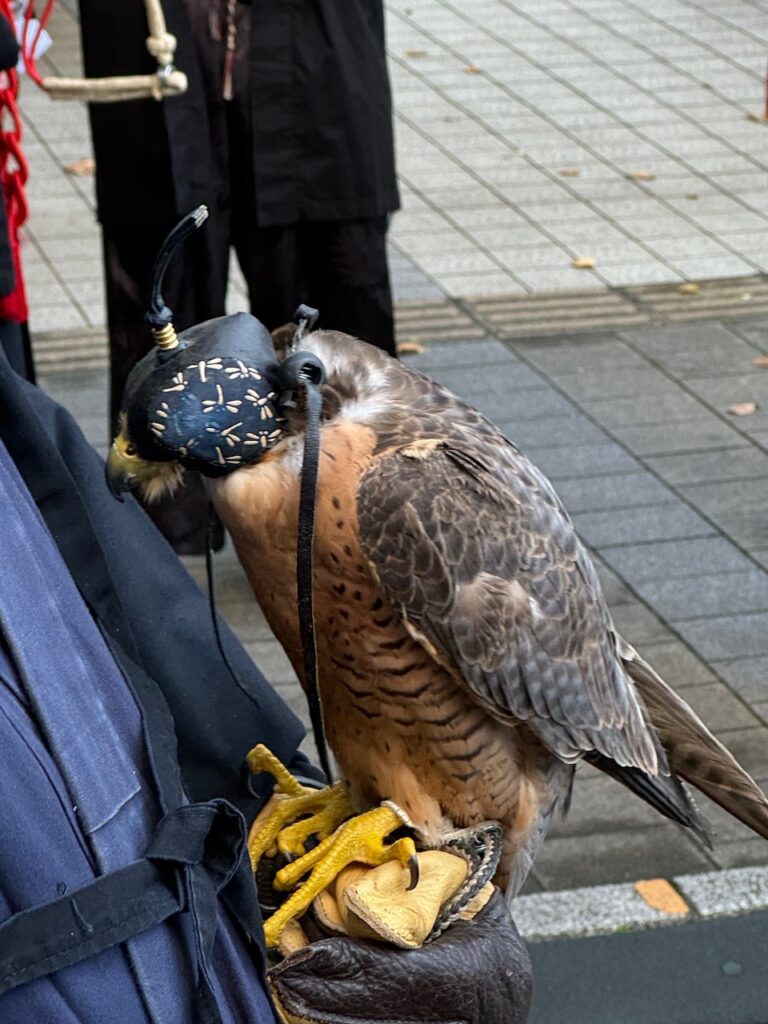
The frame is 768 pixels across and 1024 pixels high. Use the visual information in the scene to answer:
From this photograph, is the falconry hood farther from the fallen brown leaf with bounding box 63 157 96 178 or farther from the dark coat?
the fallen brown leaf with bounding box 63 157 96 178

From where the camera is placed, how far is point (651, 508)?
5.15 metres

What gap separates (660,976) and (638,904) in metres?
0.21

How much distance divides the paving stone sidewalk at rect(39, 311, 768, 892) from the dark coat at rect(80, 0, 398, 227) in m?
1.12

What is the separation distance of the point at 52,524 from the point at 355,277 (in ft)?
9.64

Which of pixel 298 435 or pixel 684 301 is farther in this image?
pixel 684 301

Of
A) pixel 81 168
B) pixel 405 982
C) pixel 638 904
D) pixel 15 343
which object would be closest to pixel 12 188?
pixel 15 343

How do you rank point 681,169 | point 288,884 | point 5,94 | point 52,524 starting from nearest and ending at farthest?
point 52,524
point 288,884
point 5,94
point 681,169

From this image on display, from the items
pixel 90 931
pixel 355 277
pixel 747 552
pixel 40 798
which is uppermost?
pixel 40 798

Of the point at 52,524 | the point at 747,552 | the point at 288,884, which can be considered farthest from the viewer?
the point at 747,552

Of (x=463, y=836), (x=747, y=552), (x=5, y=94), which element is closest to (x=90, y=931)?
(x=463, y=836)

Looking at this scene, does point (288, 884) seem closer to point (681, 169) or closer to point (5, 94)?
point (5, 94)

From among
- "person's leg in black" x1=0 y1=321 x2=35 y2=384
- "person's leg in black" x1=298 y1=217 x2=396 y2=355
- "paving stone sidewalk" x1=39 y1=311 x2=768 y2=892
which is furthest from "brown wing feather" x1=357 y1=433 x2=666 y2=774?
"person's leg in black" x1=298 y1=217 x2=396 y2=355

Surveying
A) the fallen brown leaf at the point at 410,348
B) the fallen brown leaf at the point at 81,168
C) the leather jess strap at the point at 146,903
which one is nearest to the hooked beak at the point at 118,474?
the leather jess strap at the point at 146,903

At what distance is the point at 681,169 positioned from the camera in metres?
8.34
